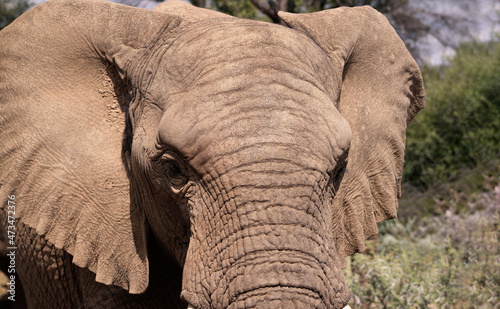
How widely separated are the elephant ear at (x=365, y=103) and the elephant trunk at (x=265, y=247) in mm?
608

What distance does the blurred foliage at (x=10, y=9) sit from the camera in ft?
37.4

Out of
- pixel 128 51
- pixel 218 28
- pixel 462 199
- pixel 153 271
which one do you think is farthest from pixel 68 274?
pixel 462 199

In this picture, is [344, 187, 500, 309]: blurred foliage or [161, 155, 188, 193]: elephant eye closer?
[161, 155, 188, 193]: elephant eye

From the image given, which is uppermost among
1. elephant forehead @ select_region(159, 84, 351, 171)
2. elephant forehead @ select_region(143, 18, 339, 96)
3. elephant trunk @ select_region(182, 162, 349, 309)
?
elephant forehead @ select_region(143, 18, 339, 96)

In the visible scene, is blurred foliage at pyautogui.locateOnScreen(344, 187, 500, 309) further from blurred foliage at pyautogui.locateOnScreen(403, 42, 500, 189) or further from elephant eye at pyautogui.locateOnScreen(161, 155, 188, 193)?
blurred foliage at pyautogui.locateOnScreen(403, 42, 500, 189)

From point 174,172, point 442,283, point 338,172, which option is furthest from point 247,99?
point 442,283

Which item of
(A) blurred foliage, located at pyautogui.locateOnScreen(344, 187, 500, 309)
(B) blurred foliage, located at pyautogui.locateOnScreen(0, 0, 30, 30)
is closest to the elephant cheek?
(A) blurred foliage, located at pyautogui.locateOnScreen(344, 187, 500, 309)

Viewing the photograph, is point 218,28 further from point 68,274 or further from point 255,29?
point 68,274

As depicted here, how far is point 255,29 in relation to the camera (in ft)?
7.39

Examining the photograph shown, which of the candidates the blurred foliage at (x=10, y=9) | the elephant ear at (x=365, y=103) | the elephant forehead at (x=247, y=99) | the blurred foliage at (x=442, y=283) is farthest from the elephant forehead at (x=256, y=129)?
the blurred foliage at (x=10, y=9)

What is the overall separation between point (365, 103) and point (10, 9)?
10.4 metres

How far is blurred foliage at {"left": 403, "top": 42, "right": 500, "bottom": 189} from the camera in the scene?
406 inches

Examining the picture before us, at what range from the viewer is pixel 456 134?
35.9 ft

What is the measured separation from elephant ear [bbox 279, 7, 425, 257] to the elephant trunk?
23.9 inches
